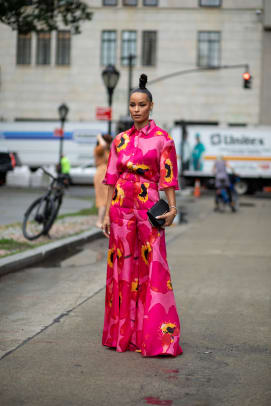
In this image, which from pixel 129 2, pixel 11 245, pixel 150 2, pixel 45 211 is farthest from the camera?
pixel 129 2

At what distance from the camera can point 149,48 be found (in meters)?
45.2

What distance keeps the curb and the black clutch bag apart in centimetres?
394

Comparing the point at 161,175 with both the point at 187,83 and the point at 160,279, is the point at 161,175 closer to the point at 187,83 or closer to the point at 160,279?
the point at 160,279

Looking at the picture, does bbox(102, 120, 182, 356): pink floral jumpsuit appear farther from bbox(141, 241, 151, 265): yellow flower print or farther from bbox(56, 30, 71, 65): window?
bbox(56, 30, 71, 65): window

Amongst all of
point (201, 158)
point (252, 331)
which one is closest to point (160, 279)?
point (252, 331)

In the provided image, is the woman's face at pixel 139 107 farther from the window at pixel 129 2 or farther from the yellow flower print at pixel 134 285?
the window at pixel 129 2

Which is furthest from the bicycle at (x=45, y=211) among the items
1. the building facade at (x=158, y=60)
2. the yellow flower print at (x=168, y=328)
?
the building facade at (x=158, y=60)

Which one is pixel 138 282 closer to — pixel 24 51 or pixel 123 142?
pixel 123 142

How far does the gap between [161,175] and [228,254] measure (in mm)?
6506

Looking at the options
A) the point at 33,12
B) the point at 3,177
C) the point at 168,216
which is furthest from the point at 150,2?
the point at 168,216

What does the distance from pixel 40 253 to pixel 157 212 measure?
519 cm

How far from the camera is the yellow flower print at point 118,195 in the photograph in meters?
5.05

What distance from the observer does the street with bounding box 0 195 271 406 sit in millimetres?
4145

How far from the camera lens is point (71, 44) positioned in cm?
4569
